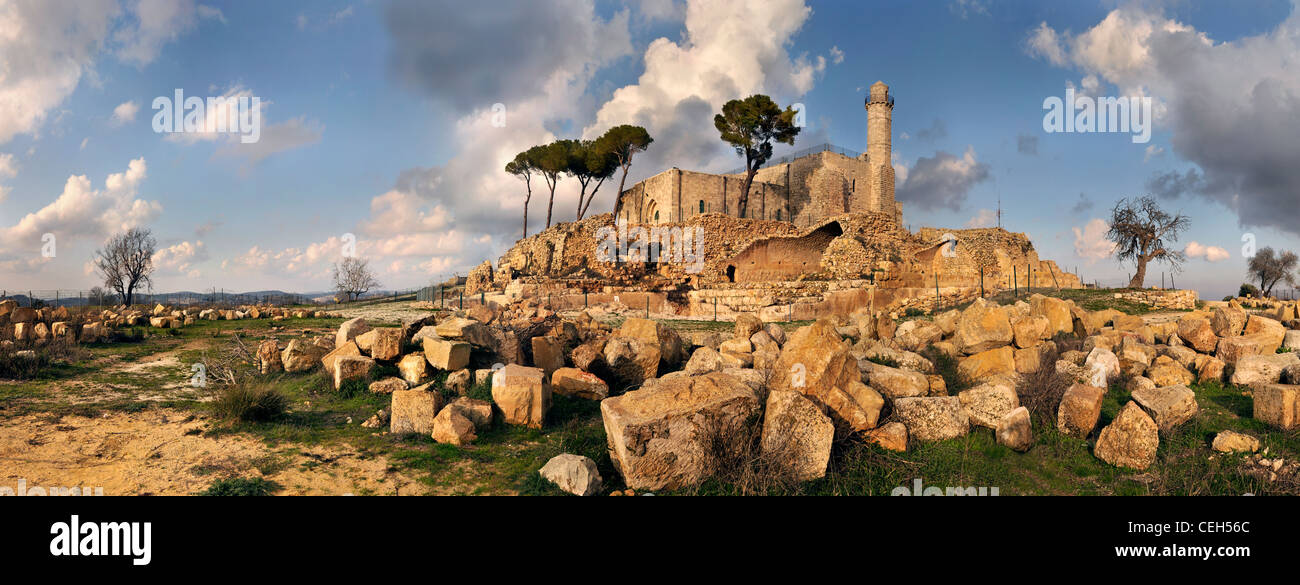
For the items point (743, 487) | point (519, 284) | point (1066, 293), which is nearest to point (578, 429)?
point (743, 487)

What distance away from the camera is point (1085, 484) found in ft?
17.4

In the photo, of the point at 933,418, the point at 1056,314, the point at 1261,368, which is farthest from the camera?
the point at 1056,314

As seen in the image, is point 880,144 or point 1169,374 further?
point 880,144

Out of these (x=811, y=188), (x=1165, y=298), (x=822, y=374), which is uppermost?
(x=811, y=188)

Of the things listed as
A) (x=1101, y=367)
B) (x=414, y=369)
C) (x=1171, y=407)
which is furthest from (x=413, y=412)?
(x=1101, y=367)

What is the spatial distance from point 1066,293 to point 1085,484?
19360mm

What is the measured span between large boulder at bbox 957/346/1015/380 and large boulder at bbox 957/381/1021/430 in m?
1.78

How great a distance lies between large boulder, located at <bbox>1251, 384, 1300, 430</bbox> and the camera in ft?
21.0

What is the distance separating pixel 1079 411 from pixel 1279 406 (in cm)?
251

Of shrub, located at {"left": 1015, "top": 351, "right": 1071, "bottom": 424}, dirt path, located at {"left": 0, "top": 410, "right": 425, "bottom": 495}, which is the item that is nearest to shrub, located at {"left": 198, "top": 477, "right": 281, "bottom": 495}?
dirt path, located at {"left": 0, "top": 410, "right": 425, "bottom": 495}

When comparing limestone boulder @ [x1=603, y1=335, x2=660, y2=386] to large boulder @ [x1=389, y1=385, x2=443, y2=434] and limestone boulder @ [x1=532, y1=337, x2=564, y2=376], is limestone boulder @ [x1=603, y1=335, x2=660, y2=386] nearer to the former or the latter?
limestone boulder @ [x1=532, y1=337, x2=564, y2=376]

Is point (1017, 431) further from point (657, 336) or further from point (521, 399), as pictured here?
point (521, 399)

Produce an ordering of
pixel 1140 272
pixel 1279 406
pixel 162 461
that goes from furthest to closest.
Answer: pixel 1140 272, pixel 1279 406, pixel 162 461

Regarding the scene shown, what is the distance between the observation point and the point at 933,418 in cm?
605
